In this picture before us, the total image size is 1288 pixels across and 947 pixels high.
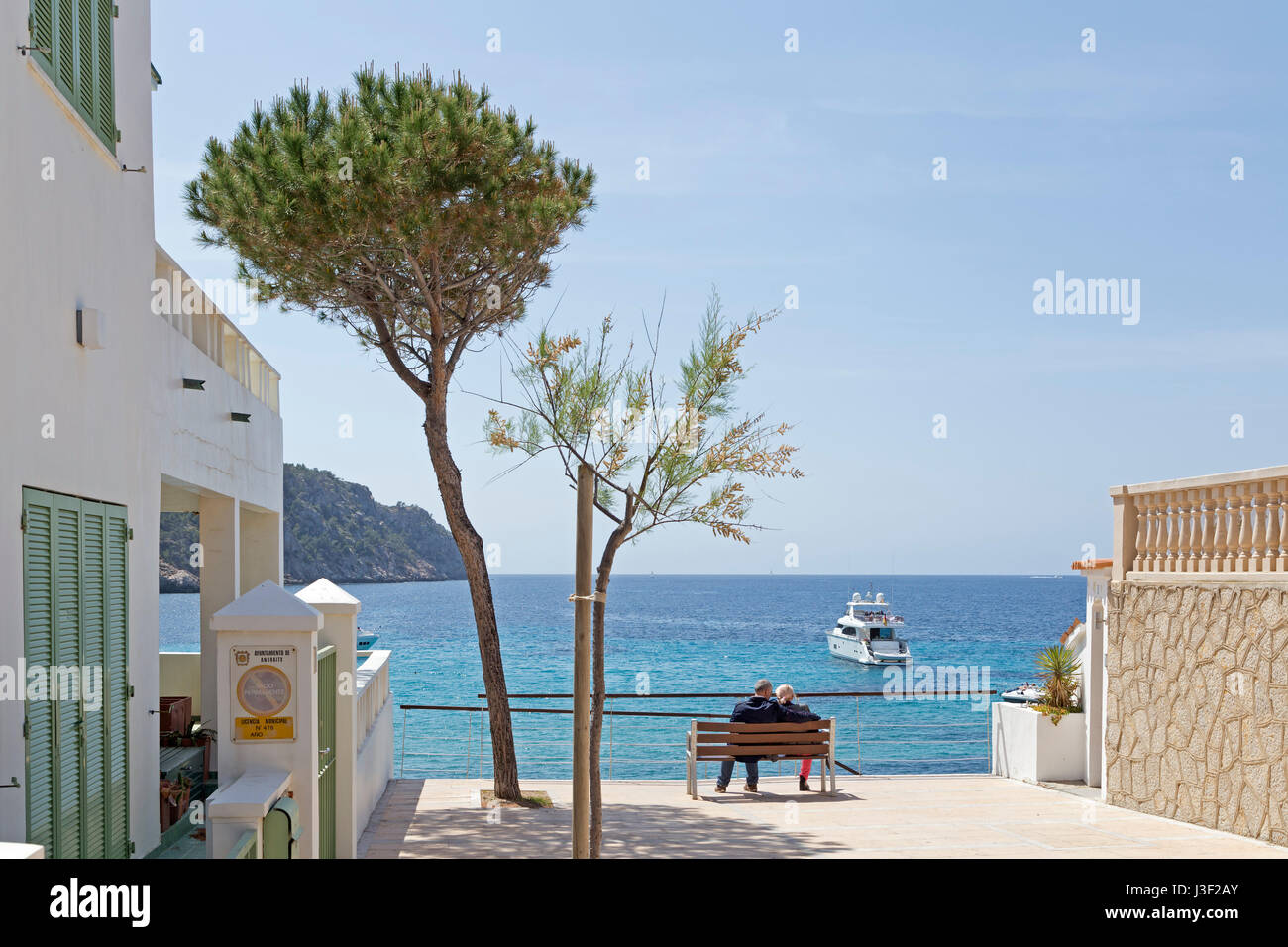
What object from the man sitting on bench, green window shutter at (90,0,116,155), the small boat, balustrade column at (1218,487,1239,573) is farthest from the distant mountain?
balustrade column at (1218,487,1239,573)

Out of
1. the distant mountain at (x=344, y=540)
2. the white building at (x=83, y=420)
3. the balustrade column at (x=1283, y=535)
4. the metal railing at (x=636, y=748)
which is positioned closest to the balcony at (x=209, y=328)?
the white building at (x=83, y=420)

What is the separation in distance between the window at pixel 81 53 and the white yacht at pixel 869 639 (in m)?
64.1

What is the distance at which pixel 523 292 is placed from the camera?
535 inches

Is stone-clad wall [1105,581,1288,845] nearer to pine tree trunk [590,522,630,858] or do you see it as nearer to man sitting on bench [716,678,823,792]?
man sitting on bench [716,678,823,792]

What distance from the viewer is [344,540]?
11775 cm

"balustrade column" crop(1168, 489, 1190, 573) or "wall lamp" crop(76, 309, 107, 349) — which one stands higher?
"wall lamp" crop(76, 309, 107, 349)

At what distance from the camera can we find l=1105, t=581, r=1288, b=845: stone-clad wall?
9125 mm

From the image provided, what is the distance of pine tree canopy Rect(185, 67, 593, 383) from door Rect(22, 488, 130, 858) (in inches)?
203

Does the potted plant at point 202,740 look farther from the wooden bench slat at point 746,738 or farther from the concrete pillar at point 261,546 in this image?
the wooden bench slat at point 746,738
